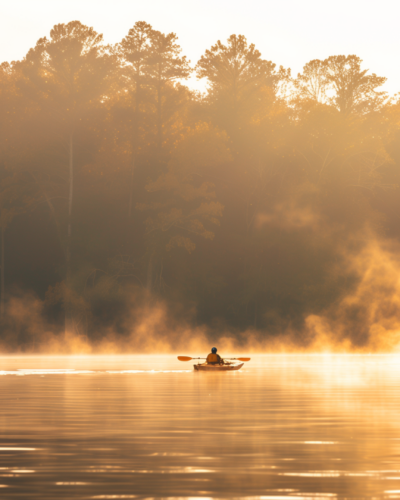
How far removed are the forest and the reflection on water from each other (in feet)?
120

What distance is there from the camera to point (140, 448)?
14.9 metres

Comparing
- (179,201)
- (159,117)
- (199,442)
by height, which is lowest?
Answer: (199,442)

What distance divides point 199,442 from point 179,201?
5152 cm

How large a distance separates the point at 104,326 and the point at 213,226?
11.3 m

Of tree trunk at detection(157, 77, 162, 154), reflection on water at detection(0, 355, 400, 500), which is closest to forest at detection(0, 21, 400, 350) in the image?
tree trunk at detection(157, 77, 162, 154)

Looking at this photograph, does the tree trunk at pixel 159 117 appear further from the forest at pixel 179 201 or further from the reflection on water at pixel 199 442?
the reflection on water at pixel 199 442

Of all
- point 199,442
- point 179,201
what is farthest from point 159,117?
point 199,442

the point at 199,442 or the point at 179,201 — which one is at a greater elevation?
the point at 179,201

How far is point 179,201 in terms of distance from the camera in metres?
66.8

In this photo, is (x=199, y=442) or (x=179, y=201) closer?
(x=199, y=442)

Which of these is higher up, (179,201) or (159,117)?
(159,117)

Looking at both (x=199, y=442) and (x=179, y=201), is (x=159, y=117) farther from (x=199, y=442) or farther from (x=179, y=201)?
(x=199, y=442)

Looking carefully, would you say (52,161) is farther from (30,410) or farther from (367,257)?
(30,410)

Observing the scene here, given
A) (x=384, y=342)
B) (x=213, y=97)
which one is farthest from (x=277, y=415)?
(x=213, y=97)
